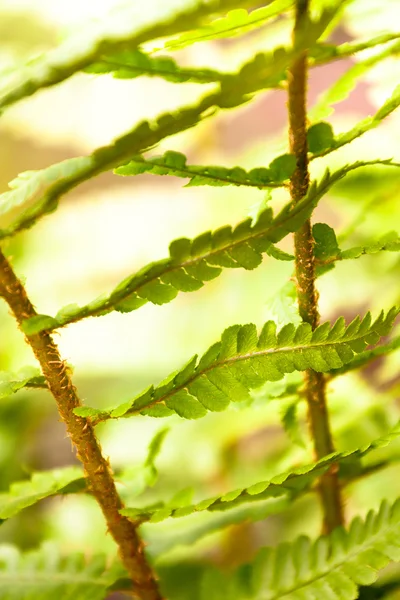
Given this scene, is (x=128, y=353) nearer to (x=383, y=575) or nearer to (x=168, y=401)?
(x=383, y=575)

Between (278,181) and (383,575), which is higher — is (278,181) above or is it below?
above

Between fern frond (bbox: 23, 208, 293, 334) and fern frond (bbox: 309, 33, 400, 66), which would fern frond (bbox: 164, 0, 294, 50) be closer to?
fern frond (bbox: 309, 33, 400, 66)

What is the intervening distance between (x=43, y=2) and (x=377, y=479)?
1.45m

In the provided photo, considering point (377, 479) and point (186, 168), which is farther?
point (377, 479)

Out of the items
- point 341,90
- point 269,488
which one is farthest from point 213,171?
point 269,488

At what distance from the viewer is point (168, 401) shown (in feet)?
1.98

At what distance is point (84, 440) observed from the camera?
2.03 feet

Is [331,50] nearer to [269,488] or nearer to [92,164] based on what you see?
[92,164]

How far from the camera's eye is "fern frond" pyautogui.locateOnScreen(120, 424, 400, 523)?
590 millimetres

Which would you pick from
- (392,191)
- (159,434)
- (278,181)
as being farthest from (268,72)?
(392,191)

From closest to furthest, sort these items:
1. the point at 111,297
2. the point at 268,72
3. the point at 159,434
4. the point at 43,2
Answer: the point at 268,72 < the point at 111,297 < the point at 159,434 < the point at 43,2

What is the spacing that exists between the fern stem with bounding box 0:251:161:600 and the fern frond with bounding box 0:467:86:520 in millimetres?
25

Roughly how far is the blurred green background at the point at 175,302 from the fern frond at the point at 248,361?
32 cm

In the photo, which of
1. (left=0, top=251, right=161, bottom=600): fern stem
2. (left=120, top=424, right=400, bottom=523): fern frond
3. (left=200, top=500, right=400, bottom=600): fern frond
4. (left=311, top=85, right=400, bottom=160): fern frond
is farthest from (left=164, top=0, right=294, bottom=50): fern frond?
(left=200, top=500, right=400, bottom=600): fern frond
